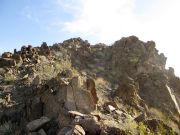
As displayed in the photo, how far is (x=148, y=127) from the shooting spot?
513 inches

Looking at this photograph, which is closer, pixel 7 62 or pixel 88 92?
pixel 88 92

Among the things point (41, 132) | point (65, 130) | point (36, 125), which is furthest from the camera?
point (36, 125)

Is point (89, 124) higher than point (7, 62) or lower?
lower

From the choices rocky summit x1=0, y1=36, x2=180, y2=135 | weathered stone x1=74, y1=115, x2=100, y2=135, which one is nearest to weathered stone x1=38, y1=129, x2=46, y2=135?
rocky summit x1=0, y1=36, x2=180, y2=135

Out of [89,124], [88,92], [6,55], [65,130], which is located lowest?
[65,130]

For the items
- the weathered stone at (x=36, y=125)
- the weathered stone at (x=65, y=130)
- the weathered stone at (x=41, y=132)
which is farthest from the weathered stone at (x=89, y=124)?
the weathered stone at (x=36, y=125)

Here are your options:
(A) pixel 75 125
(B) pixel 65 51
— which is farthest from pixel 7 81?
(B) pixel 65 51

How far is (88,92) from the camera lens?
14.0 m

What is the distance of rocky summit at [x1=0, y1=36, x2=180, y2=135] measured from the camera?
12750 millimetres

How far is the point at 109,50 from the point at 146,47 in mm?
3816

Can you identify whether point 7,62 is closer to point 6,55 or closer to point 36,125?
point 6,55

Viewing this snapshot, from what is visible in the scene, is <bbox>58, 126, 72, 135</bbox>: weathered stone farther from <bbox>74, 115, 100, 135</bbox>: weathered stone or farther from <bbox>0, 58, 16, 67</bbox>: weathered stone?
<bbox>0, 58, 16, 67</bbox>: weathered stone

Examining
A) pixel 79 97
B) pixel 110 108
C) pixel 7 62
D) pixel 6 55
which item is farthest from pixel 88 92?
pixel 6 55

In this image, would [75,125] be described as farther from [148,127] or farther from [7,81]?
[7,81]
